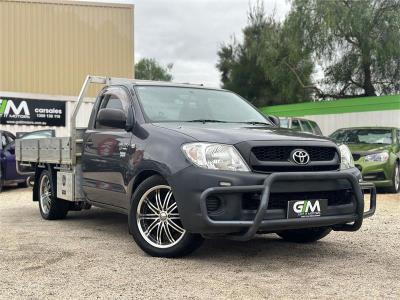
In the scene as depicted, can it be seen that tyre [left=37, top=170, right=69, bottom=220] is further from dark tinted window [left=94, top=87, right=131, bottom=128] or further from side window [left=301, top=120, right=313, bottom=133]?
side window [left=301, top=120, right=313, bottom=133]

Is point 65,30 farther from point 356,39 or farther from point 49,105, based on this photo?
point 356,39

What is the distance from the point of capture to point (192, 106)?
638 centimetres

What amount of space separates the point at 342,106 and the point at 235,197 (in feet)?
59.7

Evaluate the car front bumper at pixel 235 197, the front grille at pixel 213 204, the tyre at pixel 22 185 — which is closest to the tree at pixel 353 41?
the tyre at pixel 22 185

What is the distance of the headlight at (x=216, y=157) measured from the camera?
488 cm

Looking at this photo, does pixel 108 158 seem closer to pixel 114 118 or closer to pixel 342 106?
pixel 114 118

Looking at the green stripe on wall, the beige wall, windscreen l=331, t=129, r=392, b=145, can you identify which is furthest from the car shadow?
the beige wall

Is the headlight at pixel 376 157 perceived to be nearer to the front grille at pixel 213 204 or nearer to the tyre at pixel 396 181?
the tyre at pixel 396 181

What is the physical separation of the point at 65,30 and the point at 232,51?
18.9 metres

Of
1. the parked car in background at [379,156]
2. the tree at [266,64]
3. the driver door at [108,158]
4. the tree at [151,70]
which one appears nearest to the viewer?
the driver door at [108,158]

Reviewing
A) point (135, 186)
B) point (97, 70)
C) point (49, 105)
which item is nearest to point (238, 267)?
point (135, 186)

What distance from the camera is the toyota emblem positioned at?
5.04m

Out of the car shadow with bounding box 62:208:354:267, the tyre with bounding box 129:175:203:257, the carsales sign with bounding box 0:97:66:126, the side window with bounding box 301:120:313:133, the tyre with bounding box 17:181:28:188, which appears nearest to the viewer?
the tyre with bounding box 129:175:203:257

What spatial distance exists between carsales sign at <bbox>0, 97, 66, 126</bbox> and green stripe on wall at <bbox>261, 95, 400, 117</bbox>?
10.2 m
